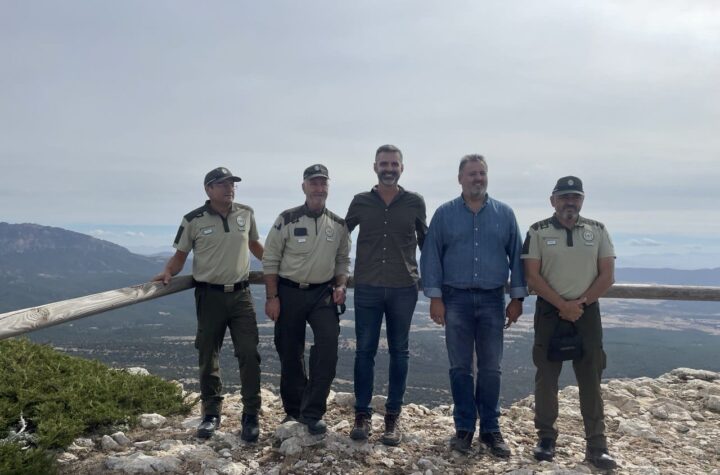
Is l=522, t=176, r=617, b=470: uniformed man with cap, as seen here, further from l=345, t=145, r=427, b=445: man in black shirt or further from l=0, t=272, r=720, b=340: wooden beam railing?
l=345, t=145, r=427, b=445: man in black shirt

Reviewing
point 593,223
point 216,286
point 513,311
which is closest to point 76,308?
point 216,286

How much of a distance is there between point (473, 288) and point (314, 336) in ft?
5.68

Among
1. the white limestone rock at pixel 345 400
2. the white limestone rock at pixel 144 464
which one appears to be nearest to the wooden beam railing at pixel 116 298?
the white limestone rock at pixel 144 464

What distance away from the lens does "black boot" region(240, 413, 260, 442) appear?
542 centimetres

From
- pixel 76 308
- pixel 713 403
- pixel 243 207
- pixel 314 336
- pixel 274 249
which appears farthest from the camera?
pixel 713 403

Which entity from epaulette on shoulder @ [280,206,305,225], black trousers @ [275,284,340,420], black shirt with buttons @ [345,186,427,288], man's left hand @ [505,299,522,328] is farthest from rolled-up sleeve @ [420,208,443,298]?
epaulette on shoulder @ [280,206,305,225]

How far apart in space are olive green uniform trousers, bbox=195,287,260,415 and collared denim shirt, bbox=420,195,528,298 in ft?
6.53

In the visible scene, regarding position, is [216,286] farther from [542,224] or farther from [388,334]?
[542,224]

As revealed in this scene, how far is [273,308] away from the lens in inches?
221

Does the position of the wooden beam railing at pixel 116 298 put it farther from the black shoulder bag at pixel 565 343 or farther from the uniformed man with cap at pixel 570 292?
the black shoulder bag at pixel 565 343

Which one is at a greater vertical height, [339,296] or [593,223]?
[593,223]

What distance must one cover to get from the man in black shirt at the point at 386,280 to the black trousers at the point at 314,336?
11.8 inches

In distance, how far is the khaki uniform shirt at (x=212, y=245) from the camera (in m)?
5.71

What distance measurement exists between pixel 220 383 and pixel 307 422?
1.12 meters
